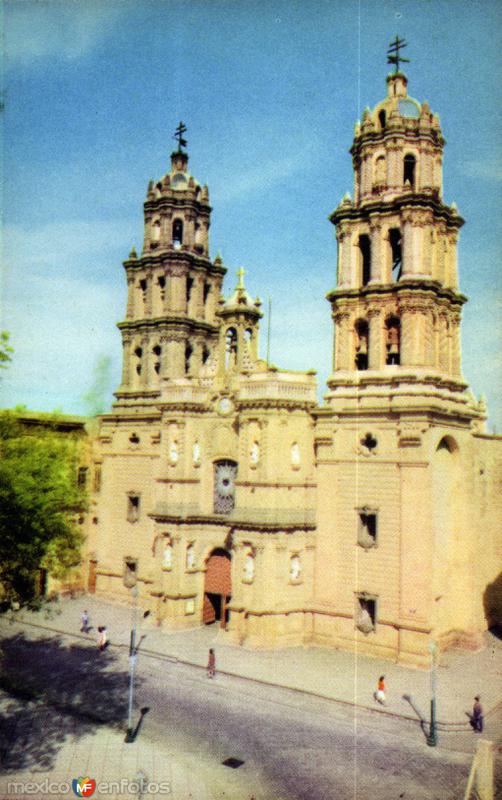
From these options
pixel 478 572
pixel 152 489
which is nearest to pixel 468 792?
pixel 478 572

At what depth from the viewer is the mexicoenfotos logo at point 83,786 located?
754 inches

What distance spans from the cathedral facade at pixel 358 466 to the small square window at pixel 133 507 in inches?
42.7

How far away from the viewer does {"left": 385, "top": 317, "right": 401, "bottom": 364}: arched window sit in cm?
3588

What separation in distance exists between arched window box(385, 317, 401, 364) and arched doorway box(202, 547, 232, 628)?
14824 millimetres

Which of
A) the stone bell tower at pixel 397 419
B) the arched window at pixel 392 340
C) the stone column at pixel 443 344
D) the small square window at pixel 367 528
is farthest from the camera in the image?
the stone column at pixel 443 344

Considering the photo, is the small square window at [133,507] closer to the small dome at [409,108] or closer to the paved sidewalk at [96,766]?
the paved sidewalk at [96,766]

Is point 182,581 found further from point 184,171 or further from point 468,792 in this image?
point 184,171

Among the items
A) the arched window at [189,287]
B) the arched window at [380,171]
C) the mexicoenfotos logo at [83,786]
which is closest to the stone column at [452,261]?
the arched window at [380,171]

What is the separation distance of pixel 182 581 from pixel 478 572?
55.2ft

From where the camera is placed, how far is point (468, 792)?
18844 millimetres

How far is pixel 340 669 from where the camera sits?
3105 centimetres

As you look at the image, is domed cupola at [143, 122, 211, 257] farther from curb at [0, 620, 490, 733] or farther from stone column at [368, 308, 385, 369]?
curb at [0, 620, 490, 733]

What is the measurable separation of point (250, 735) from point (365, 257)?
26028 millimetres

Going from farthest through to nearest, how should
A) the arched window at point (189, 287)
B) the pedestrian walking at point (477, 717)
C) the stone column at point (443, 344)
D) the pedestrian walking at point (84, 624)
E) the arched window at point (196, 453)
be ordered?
the arched window at point (189, 287), the arched window at point (196, 453), the pedestrian walking at point (84, 624), the stone column at point (443, 344), the pedestrian walking at point (477, 717)
